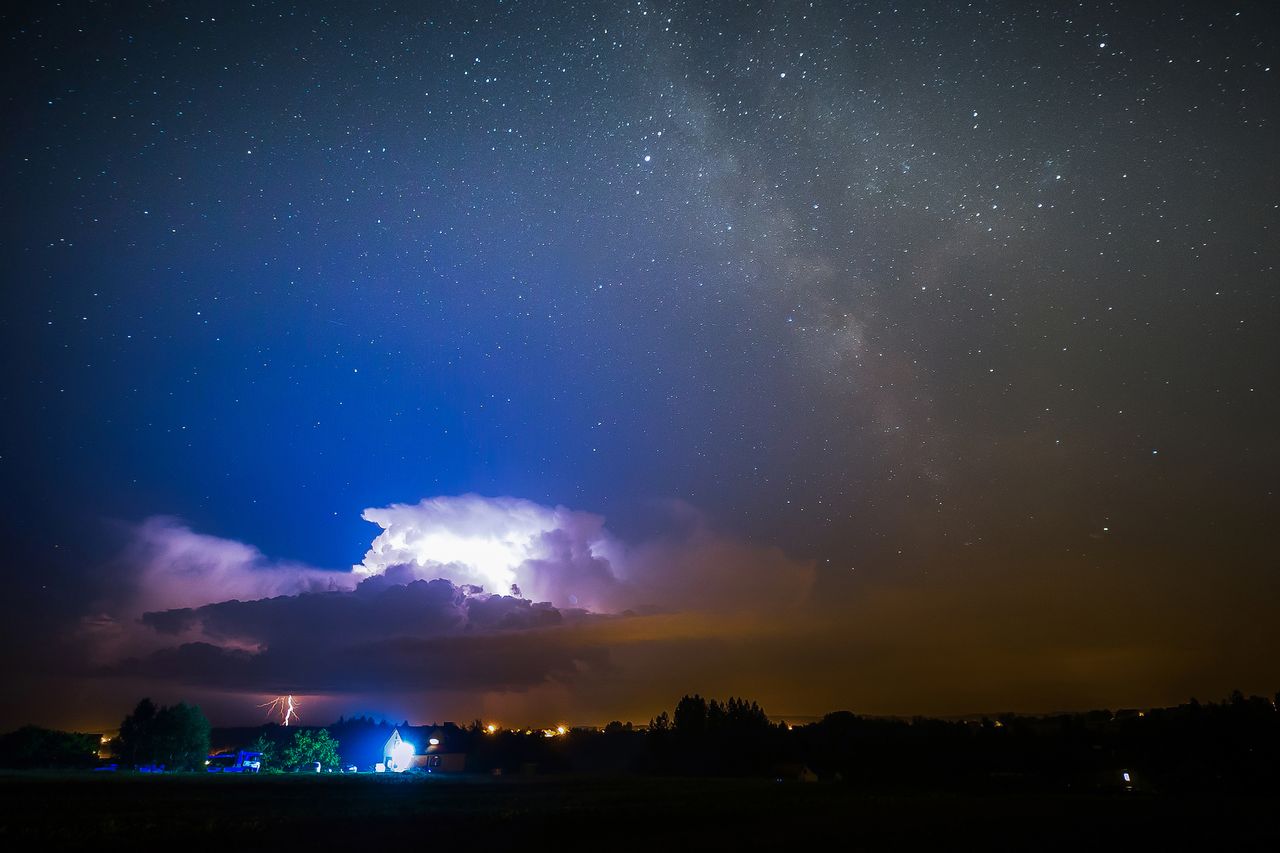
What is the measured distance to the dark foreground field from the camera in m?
23.2

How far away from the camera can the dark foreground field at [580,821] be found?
76.2 feet

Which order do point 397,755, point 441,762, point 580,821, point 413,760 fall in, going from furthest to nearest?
point 441,762, point 413,760, point 397,755, point 580,821

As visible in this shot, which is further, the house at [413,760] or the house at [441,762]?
the house at [441,762]

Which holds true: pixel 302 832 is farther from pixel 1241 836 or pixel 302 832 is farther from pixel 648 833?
pixel 1241 836

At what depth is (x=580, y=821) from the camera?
2894 centimetres

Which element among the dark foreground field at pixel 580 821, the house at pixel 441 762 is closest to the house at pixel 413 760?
the house at pixel 441 762

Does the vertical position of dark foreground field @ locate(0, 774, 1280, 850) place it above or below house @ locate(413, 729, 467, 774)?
above

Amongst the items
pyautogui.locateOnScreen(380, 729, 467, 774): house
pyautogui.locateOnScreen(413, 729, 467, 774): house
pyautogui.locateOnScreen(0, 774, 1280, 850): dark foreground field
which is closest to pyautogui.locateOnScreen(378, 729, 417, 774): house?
pyautogui.locateOnScreen(380, 729, 467, 774): house

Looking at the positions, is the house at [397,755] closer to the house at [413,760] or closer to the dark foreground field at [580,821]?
the house at [413,760]

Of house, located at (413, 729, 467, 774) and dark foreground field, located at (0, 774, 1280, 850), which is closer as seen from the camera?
dark foreground field, located at (0, 774, 1280, 850)

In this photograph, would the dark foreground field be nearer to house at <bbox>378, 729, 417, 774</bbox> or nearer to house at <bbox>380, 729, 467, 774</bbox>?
house at <bbox>378, 729, 417, 774</bbox>

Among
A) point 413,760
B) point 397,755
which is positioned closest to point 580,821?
point 397,755

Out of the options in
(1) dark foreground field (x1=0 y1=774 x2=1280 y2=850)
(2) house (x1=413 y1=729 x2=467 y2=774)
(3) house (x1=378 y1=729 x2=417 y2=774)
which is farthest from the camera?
(2) house (x1=413 y1=729 x2=467 y2=774)

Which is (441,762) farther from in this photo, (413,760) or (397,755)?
(397,755)
